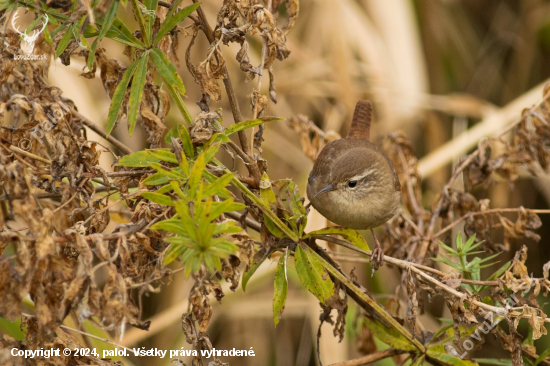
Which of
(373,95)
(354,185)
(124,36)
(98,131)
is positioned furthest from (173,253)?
(373,95)

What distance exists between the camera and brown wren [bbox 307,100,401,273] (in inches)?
89.7

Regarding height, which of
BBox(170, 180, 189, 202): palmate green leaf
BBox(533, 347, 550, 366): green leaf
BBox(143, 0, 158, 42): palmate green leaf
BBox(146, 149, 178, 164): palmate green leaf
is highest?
BBox(143, 0, 158, 42): palmate green leaf

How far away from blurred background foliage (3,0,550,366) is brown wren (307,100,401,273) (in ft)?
1.90

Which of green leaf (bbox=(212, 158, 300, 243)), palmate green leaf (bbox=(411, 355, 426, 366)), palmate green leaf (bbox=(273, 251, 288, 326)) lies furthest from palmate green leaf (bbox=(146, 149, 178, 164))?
palmate green leaf (bbox=(411, 355, 426, 366))

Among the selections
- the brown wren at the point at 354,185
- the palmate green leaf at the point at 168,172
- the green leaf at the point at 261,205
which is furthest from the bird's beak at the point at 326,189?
the palmate green leaf at the point at 168,172

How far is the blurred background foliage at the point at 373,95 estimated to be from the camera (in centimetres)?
345

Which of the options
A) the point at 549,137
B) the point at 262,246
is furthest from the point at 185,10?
the point at 549,137

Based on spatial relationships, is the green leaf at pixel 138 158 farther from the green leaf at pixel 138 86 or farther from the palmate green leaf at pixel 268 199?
the palmate green leaf at pixel 268 199

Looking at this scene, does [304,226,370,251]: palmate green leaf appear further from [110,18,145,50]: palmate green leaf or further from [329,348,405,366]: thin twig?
[110,18,145,50]: palmate green leaf

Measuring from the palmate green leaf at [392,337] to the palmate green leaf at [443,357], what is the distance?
53 mm

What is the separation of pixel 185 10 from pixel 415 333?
1191 millimetres

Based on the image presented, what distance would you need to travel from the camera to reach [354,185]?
243 centimetres

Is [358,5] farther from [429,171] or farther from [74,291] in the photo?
[74,291]

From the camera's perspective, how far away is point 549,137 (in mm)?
2154
